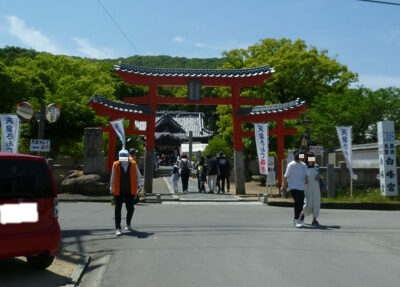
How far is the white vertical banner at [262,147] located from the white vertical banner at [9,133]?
9.34 metres

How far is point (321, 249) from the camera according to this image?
6.81 metres

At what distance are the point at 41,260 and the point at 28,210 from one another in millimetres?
780

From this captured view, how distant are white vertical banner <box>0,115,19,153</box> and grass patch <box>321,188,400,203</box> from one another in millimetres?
11067

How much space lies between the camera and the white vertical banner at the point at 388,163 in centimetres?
1575

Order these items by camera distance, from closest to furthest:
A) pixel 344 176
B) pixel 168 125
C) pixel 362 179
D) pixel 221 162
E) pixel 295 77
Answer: pixel 362 179 → pixel 344 176 → pixel 221 162 → pixel 295 77 → pixel 168 125

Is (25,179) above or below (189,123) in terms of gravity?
below

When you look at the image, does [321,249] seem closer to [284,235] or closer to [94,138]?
[284,235]

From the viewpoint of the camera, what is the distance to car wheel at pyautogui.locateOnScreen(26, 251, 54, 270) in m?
5.36

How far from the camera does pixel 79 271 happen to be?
533cm

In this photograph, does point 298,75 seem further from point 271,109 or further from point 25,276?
Result: point 25,276

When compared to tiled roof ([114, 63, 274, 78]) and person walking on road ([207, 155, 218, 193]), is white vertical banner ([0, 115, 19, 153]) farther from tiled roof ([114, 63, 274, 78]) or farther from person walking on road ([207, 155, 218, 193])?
person walking on road ([207, 155, 218, 193])

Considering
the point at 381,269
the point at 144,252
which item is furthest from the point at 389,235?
the point at 144,252

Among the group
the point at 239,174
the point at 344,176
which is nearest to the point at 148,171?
the point at 239,174

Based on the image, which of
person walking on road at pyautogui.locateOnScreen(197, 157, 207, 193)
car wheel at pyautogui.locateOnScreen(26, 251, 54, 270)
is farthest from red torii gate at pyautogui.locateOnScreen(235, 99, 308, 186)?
car wheel at pyautogui.locateOnScreen(26, 251, 54, 270)
